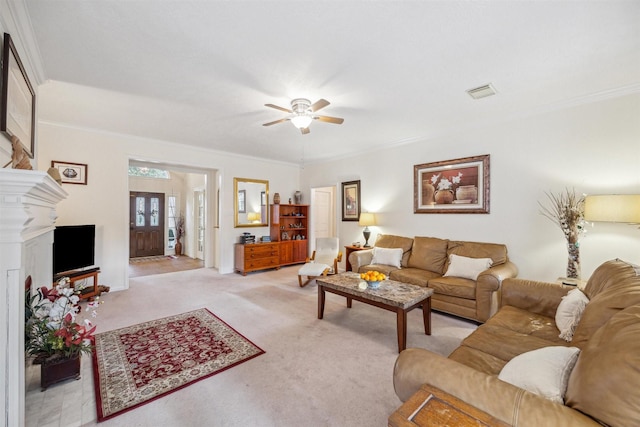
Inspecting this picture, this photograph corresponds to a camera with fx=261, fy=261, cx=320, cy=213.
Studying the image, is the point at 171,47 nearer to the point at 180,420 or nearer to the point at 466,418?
the point at 180,420

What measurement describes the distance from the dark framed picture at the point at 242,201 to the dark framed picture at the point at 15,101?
3.81 meters

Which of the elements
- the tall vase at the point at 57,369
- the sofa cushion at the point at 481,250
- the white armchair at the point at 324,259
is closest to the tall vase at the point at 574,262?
the sofa cushion at the point at 481,250

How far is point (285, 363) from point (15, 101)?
268 centimetres

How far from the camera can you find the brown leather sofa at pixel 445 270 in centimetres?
298

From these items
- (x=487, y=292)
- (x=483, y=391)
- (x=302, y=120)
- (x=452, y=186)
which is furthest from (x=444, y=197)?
(x=483, y=391)

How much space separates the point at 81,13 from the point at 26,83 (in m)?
0.69

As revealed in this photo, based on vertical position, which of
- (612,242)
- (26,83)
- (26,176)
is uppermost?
(26,83)

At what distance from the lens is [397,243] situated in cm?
449

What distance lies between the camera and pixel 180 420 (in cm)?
166

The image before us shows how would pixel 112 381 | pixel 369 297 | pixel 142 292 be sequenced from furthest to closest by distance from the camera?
pixel 142 292 < pixel 369 297 < pixel 112 381

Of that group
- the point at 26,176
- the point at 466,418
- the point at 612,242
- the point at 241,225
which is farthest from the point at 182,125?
the point at 612,242

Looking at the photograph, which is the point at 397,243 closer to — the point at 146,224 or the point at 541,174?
the point at 541,174

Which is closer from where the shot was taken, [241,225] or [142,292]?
[142,292]

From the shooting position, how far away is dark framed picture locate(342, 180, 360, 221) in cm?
551
